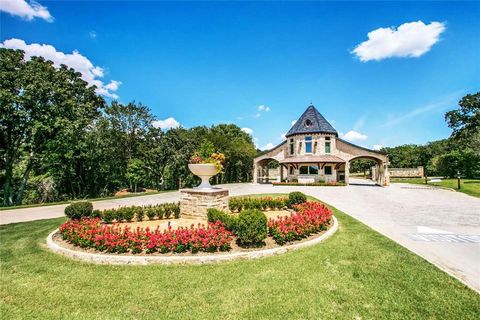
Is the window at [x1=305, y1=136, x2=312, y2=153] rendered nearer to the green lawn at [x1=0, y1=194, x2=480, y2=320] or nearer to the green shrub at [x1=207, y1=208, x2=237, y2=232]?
the green shrub at [x1=207, y1=208, x2=237, y2=232]

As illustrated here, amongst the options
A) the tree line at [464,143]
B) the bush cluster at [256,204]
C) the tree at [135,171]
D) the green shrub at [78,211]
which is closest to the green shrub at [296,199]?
the bush cluster at [256,204]

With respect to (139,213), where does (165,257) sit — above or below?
below

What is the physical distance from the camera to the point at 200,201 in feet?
33.7

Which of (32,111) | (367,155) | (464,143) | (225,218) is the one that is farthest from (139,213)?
(464,143)

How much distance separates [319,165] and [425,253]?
26.9 meters

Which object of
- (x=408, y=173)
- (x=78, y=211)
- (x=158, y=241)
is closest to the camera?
(x=158, y=241)

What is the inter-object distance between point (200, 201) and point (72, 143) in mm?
20445

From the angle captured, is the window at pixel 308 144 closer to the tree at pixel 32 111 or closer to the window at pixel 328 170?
the window at pixel 328 170

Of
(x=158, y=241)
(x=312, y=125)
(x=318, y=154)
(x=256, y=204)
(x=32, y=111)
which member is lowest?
(x=158, y=241)

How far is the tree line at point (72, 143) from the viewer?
1991 centimetres

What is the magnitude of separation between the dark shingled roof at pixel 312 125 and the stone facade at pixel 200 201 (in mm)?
26297

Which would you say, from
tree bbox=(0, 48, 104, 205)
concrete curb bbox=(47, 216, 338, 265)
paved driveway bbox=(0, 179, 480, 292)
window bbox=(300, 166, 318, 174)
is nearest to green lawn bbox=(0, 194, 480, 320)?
concrete curb bbox=(47, 216, 338, 265)

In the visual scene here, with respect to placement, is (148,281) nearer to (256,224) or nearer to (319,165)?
(256,224)

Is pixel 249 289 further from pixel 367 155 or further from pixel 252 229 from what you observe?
pixel 367 155
